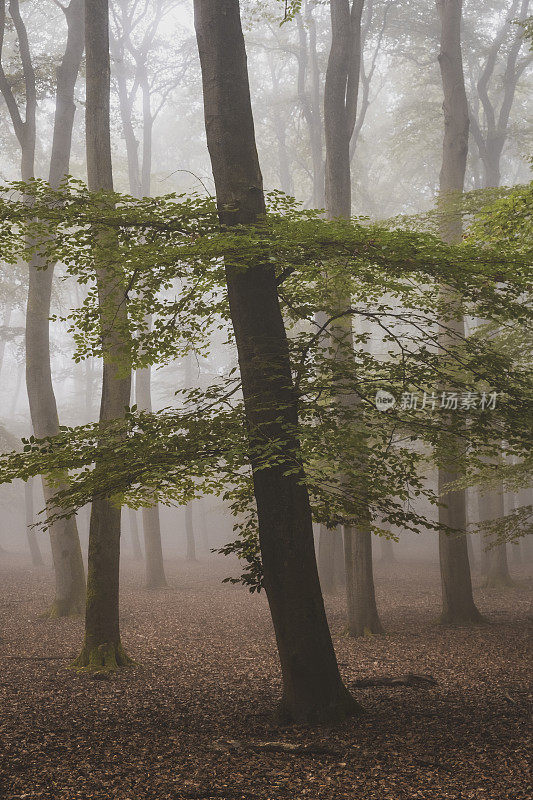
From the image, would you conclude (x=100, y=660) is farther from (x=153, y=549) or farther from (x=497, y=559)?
(x=497, y=559)

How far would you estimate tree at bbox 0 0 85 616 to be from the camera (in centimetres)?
1220

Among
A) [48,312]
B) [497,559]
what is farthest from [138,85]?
[497,559]

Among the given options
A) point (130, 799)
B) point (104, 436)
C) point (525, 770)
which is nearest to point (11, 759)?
point (130, 799)

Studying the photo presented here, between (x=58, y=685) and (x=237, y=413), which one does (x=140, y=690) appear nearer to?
(x=58, y=685)

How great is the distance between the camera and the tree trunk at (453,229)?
37.4 feet

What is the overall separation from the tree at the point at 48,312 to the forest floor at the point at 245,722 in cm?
95

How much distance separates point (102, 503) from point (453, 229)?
792 cm

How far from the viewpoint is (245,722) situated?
565 cm

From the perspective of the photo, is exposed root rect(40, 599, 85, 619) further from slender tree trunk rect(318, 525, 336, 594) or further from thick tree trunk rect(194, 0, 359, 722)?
thick tree trunk rect(194, 0, 359, 722)

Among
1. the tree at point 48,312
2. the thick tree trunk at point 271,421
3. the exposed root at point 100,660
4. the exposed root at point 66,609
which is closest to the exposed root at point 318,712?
the thick tree trunk at point 271,421

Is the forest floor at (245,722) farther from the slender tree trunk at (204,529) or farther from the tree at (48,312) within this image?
the slender tree trunk at (204,529)

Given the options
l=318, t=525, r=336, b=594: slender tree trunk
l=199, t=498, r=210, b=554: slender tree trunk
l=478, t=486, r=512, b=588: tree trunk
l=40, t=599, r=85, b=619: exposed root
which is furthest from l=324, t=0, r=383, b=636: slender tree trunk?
l=199, t=498, r=210, b=554: slender tree trunk

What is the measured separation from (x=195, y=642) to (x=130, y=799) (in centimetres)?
706

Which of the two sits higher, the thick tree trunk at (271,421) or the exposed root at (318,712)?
the thick tree trunk at (271,421)
